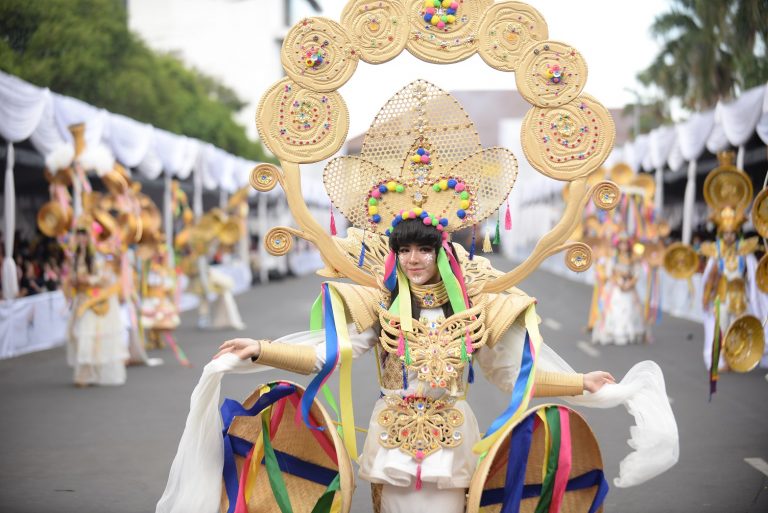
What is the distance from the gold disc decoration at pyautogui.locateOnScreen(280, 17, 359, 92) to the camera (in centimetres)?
Answer: 424

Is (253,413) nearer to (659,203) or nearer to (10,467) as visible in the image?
(10,467)

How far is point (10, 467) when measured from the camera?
21.4 feet

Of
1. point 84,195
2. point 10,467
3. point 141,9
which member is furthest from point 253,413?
point 141,9

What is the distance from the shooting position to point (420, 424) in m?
3.87

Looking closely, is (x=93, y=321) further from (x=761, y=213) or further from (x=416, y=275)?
(x=416, y=275)

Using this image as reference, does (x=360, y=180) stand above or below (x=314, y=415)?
above

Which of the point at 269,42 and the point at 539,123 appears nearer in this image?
the point at 539,123

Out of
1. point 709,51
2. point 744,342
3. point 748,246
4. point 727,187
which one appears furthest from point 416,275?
point 709,51

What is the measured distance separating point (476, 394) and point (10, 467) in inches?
178

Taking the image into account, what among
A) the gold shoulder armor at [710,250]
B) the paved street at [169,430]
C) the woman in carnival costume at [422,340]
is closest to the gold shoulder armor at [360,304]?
the woman in carnival costume at [422,340]

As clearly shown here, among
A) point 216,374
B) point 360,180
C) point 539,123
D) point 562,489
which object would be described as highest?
point 539,123

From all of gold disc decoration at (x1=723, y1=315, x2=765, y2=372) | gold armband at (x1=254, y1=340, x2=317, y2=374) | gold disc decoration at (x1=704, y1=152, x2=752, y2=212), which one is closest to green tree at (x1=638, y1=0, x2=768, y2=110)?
gold disc decoration at (x1=704, y1=152, x2=752, y2=212)

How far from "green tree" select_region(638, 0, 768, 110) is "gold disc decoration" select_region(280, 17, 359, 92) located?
4292mm

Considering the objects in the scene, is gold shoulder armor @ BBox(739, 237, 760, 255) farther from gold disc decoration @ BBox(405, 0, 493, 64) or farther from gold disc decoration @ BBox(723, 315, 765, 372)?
gold disc decoration @ BBox(405, 0, 493, 64)
